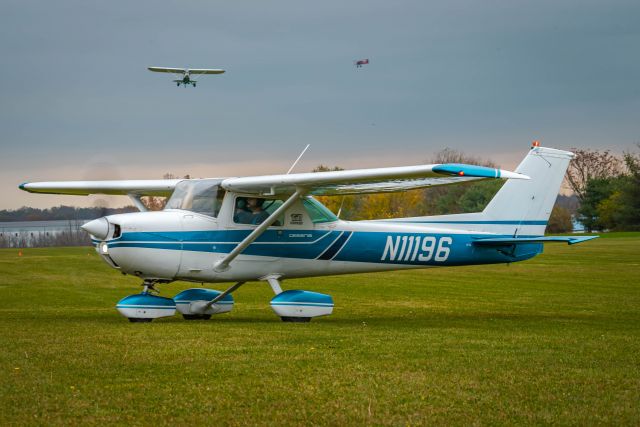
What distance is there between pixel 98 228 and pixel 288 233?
333cm

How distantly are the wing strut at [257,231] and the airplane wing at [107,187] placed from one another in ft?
6.98

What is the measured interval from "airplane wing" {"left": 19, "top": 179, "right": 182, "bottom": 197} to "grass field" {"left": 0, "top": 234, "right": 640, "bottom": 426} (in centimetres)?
241

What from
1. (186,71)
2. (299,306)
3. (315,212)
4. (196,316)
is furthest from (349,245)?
(186,71)

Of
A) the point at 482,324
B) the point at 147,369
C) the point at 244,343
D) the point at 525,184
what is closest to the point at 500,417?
the point at 147,369

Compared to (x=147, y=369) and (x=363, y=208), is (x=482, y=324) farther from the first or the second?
(x=363, y=208)

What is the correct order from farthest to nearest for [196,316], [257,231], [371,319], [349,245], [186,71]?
[186,71] → [371,319] → [196,316] → [349,245] → [257,231]

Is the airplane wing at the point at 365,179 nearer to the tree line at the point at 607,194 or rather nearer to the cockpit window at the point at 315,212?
the cockpit window at the point at 315,212

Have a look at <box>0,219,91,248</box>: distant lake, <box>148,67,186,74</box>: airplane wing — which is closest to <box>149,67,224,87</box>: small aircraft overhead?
<box>148,67,186,74</box>: airplane wing

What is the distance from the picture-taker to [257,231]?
14.5m

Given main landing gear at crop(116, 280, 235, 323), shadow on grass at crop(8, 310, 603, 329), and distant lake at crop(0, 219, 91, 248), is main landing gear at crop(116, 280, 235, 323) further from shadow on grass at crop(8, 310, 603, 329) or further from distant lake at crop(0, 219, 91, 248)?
distant lake at crop(0, 219, 91, 248)

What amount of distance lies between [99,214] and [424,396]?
11.3 m

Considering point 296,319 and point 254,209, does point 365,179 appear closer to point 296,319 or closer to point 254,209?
point 254,209

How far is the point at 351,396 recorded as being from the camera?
776cm

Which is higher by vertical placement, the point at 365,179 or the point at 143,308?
the point at 365,179
